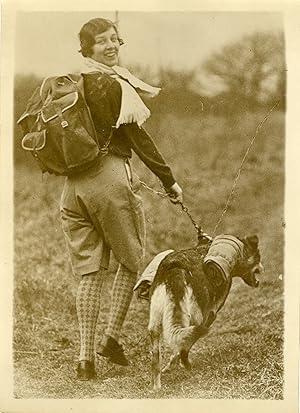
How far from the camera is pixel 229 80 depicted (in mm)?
1719

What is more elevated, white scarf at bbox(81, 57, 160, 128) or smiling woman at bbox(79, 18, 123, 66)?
smiling woman at bbox(79, 18, 123, 66)

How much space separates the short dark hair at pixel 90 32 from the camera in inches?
67.1

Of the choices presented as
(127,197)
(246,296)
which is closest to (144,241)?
(127,197)

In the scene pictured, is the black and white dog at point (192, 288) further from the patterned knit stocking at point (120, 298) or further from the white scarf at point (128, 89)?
the white scarf at point (128, 89)

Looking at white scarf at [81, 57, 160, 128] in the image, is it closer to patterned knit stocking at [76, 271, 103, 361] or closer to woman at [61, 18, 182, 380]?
woman at [61, 18, 182, 380]

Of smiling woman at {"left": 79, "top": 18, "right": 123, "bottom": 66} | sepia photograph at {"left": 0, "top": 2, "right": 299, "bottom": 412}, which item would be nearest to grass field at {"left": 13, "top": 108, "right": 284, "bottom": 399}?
sepia photograph at {"left": 0, "top": 2, "right": 299, "bottom": 412}

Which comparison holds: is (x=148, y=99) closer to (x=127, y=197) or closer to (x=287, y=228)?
(x=127, y=197)

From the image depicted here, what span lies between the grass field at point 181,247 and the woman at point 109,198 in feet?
0.05

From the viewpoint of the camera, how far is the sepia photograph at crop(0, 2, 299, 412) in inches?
67.1

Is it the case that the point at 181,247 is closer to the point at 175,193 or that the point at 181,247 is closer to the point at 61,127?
the point at 175,193

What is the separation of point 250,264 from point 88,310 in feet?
1.00

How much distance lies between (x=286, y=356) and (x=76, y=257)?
0.42 m

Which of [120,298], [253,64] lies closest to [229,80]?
[253,64]

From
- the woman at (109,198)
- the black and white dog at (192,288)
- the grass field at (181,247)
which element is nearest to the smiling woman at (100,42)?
the woman at (109,198)
